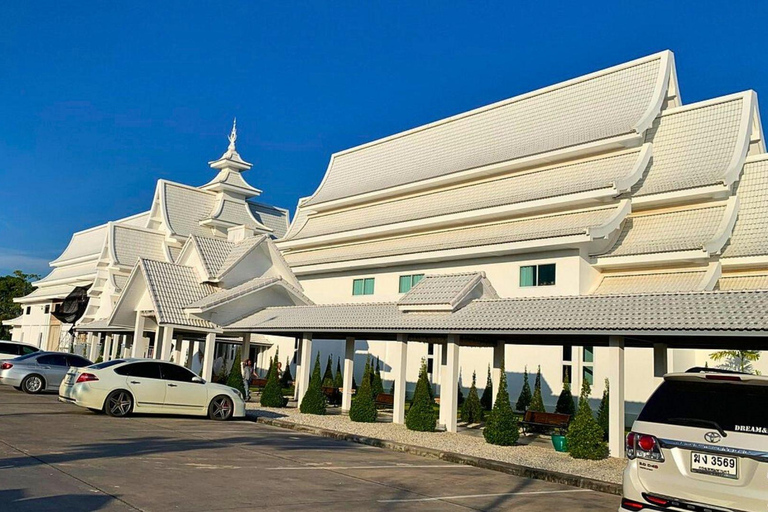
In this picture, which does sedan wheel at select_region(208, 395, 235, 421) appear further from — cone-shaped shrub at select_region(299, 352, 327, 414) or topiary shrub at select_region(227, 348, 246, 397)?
topiary shrub at select_region(227, 348, 246, 397)

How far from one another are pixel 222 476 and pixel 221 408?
31.9 ft

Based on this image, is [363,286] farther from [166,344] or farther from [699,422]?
Result: [699,422]

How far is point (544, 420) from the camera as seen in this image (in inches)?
805

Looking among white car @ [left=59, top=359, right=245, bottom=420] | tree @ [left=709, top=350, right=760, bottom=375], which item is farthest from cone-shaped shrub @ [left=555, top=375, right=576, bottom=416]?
white car @ [left=59, top=359, right=245, bottom=420]

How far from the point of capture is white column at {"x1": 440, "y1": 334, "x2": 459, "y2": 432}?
19172 mm

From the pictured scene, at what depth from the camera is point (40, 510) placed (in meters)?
7.32

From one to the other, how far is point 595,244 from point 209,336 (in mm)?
15754

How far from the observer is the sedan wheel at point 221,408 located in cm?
1969

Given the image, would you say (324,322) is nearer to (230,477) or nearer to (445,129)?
(230,477)

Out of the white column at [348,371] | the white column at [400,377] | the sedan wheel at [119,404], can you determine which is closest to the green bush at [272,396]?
the white column at [348,371]

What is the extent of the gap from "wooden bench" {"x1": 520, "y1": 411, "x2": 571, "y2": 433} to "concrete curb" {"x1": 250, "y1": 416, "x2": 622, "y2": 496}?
17.6 ft

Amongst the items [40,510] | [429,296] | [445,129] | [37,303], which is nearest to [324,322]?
[429,296]

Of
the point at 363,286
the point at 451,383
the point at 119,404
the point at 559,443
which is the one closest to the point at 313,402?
the point at 451,383

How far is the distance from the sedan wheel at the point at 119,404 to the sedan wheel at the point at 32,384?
8201 mm
